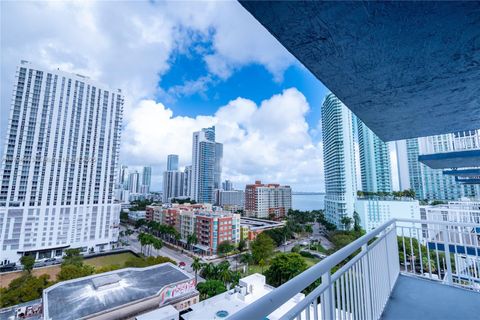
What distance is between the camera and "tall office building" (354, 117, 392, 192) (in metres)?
34.9

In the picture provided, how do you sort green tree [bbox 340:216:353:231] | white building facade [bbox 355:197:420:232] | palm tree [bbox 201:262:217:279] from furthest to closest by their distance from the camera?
green tree [bbox 340:216:353:231] < white building facade [bbox 355:197:420:232] < palm tree [bbox 201:262:217:279]

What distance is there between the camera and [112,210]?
84.0ft

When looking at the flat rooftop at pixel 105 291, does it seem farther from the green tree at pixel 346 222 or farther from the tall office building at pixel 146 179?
the tall office building at pixel 146 179

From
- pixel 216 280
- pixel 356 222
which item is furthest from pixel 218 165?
pixel 216 280

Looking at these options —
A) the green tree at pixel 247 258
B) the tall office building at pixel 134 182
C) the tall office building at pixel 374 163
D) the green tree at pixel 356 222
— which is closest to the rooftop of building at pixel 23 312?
the green tree at pixel 247 258

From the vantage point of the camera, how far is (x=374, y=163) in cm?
3616

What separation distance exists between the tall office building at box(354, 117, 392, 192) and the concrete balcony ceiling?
130 feet

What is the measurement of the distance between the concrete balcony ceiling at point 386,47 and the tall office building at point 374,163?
39.5 metres

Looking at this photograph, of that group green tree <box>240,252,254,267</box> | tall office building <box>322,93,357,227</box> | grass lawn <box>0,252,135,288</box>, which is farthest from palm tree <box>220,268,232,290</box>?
tall office building <box>322,93,357,227</box>

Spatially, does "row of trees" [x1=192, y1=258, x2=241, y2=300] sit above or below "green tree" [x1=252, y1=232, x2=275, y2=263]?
below

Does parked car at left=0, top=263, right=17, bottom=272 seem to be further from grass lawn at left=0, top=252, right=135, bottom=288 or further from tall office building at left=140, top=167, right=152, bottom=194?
tall office building at left=140, top=167, right=152, bottom=194

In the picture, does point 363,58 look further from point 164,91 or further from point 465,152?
point 164,91

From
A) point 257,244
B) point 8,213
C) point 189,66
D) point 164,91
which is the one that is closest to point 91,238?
point 8,213

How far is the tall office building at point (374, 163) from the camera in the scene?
34.9 meters
